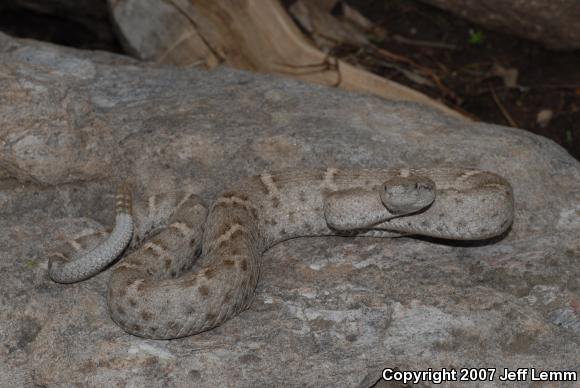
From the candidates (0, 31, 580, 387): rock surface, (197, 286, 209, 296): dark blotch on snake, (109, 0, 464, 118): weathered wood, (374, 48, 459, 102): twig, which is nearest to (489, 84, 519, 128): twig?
(374, 48, 459, 102): twig

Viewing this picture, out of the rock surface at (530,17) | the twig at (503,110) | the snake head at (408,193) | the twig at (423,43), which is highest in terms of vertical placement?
the rock surface at (530,17)

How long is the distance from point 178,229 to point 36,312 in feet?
4.40

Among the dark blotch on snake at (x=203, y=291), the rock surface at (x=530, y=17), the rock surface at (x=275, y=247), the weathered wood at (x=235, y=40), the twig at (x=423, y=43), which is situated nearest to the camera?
the rock surface at (x=275, y=247)

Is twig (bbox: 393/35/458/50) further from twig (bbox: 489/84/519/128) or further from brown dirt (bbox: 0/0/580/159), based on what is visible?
twig (bbox: 489/84/519/128)

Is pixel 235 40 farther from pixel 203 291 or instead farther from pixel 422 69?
pixel 203 291

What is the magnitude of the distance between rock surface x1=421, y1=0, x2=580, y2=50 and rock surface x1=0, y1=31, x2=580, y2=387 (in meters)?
2.28

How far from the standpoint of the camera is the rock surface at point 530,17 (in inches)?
384

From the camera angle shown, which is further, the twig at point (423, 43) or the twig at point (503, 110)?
the twig at point (423, 43)

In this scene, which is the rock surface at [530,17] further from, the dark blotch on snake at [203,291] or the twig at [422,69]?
the dark blotch on snake at [203,291]

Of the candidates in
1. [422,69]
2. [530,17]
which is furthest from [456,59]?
[530,17]

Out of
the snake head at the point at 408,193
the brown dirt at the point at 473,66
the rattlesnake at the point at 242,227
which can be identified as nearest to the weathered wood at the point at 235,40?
the brown dirt at the point at 473,66

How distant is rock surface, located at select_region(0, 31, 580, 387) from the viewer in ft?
19.2

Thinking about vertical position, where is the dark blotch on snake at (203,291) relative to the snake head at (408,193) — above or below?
below

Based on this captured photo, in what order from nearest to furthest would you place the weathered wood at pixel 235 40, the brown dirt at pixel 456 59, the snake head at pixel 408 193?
the snake head at pixel 408 193, the weathered wood at pixel 235 40, the brown dirt at pixel 456 59
